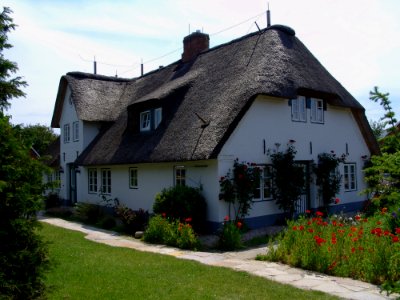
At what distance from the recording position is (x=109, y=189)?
19094 mm

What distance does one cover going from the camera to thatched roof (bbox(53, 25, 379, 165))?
→ 13.0m

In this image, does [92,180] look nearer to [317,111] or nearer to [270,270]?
[317,111]

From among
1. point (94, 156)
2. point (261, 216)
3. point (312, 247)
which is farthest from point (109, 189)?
point (312, 247)

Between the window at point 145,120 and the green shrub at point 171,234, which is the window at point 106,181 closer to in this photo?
the window at point 145,120

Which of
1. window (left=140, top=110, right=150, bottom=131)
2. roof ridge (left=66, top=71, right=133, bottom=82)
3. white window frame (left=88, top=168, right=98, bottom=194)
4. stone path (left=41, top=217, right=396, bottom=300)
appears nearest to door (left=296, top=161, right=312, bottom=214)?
stone path (left=41, top=217, right=396, bottom=300)

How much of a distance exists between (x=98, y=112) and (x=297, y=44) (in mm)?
10635

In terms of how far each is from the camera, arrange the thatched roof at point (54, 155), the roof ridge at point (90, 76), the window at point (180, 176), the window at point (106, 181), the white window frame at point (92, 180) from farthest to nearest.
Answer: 1. the thatched roof at point (54, 155)
2. the roof ridge at point (90, 76)
3. the white window frame at point (92, 180)
4. the window at point (106, 181)
5. the window at point (180, 176)

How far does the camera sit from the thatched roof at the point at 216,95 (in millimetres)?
12953

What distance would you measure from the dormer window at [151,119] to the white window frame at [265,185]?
4.92 m

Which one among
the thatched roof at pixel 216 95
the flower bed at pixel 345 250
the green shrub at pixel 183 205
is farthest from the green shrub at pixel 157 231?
the flower bed at pixel 345 250

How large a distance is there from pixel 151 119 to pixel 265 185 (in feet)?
18.5

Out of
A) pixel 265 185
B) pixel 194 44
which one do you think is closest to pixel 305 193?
pixel 265 185

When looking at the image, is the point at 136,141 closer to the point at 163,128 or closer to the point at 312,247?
the point at 163,128

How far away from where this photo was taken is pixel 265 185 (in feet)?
45.9
